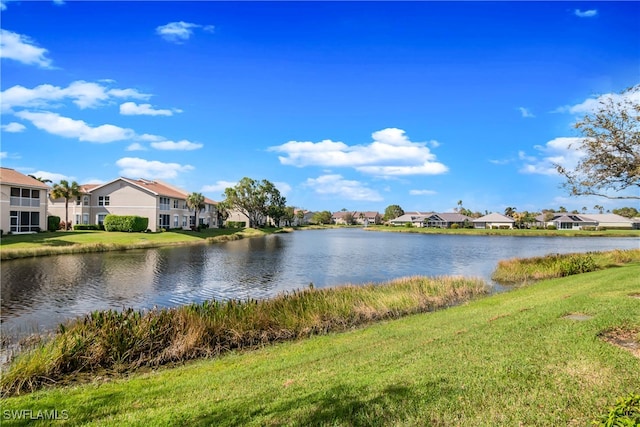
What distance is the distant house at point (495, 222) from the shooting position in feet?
434

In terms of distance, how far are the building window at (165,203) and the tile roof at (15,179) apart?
18327 mm

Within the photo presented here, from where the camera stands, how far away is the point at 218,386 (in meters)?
7.59

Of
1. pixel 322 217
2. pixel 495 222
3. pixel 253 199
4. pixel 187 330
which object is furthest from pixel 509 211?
pixel 187 330

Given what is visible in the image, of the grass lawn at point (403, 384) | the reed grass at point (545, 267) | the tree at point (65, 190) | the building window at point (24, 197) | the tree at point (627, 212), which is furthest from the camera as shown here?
the tree at point (627, 212)

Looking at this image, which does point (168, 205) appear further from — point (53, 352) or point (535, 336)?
point (535, 336)

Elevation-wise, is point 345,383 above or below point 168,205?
below

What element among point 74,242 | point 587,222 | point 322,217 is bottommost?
point 74,242

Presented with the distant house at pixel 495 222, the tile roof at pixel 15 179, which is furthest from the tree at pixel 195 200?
the distant house at pixel 495 222

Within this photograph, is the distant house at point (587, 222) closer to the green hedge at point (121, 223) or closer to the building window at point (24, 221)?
the green hedge at point (121, 223)

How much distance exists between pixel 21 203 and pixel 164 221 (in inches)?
909

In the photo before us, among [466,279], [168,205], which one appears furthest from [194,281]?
[168,205]

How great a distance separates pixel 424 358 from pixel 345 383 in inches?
80.1

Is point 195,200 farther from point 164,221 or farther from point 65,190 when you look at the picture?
point 65,190

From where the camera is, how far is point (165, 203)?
66.1 m
